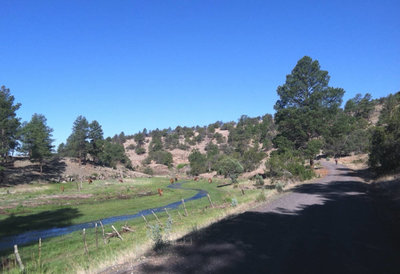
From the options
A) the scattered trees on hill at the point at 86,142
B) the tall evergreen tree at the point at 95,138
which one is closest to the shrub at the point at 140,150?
the scattered trees on hill at the point at 86,142

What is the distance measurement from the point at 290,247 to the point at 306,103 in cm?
3992

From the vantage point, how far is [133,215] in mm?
35375

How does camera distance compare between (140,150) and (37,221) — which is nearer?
(37,221)

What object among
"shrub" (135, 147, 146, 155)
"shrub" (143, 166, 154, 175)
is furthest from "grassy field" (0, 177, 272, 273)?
"shrub" (135, 147, 146, 155)

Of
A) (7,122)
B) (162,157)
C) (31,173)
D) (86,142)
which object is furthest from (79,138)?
(162,157)

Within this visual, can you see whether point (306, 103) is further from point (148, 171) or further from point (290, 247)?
point (148, 171)

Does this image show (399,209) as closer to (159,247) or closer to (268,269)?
(268,269)

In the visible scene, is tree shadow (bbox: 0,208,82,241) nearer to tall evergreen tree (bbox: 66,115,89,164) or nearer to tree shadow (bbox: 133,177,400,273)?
tree shadow (bbox: 133,177,400,273)

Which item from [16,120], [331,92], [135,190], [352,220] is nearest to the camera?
[352,220]

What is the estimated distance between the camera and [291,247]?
29.4ft

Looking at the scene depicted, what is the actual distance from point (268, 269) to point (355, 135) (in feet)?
321

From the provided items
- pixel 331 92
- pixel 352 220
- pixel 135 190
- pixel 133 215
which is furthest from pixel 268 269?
pixel 135 190

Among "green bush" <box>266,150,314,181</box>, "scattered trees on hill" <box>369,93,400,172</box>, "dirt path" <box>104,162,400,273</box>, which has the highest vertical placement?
"scattered trees on hill" <box>369,93,400,172</box>

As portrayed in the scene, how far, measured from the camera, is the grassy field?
14.4 metres
